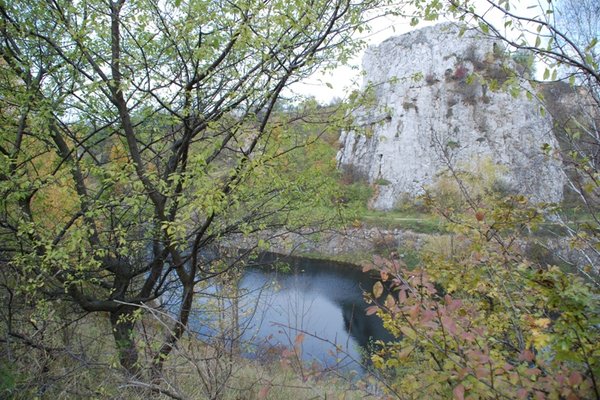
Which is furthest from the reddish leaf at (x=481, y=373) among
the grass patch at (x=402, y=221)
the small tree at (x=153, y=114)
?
the grass patch at (x=402, y=221)

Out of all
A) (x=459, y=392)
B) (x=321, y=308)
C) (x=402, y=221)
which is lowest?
(x=321, y=308)

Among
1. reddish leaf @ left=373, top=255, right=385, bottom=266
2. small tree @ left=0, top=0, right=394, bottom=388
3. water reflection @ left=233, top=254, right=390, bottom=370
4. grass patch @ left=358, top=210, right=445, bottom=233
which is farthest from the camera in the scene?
grass patch @ left=358, top=210, right=445, bottom=233

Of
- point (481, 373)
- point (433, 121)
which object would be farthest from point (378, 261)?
Answer: point (433, 121)

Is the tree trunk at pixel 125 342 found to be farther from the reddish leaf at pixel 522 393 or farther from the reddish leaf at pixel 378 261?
the reddish leaf at pixel 522 393

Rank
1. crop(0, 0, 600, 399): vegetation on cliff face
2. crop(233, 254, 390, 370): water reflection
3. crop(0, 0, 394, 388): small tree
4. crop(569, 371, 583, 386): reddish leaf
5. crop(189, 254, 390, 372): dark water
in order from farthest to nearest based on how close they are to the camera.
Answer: crop(233, 254, 390, 370): water reflection < crop(189, 254, 390, 372): dark water < crop(0, 0, 394, 388): small tree < crop(0, 0, 600, 399): vegetation on cliff face < crop(569, 371, 583, 386): reddish leaf

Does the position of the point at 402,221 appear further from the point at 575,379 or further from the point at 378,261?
the point at 575,379

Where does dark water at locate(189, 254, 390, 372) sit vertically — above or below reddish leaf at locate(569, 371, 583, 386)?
below

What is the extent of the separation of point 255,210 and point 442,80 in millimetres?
41472

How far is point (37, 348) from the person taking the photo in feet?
13.3

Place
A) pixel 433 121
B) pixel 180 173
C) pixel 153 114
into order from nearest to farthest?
pixel 180 173
pixel 153 114
pixel 433 121

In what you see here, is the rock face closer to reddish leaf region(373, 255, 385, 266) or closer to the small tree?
the small tree

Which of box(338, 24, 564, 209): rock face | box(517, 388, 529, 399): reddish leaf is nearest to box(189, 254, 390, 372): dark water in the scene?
box(517, 388, 529, 399): reddish leaf

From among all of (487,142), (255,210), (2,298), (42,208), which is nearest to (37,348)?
(2,298)

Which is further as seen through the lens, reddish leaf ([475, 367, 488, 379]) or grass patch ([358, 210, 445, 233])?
grass patch ([358, 210, 445, 233])
